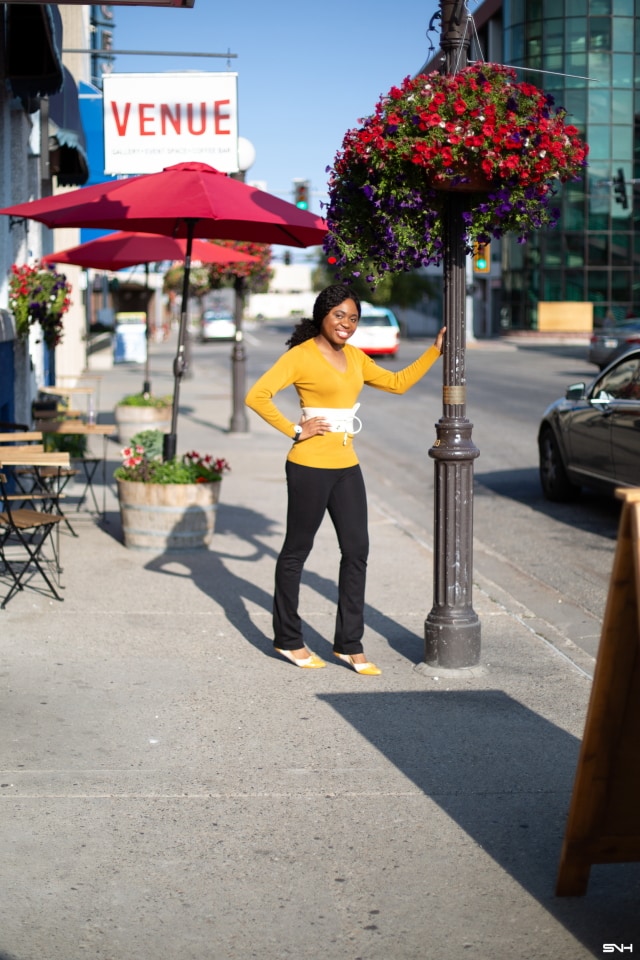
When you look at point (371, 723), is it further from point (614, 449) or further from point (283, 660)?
point (614, 449)

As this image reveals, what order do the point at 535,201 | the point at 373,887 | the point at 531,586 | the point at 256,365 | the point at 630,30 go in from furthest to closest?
1. the point at 630,30
2. the point at 256,365
3. the point at 531,586
4. the point at 535,201
5. the point at 373,887

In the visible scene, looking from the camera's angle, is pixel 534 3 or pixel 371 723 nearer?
pixel 371 723

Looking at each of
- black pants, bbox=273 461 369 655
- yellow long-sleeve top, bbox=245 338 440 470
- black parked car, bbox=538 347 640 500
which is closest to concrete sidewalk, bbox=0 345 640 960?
black pants, bbox=273 461 369 655

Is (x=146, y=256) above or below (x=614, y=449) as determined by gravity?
above

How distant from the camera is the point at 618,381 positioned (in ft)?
37.7

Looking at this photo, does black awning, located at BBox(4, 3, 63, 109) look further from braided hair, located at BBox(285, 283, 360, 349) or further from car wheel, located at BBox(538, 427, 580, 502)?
car wheel, located at BBox(538, 427, 580, 502)

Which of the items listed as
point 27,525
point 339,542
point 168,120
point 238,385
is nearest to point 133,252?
point 168,120

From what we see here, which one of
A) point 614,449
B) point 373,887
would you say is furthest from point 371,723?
point 614,449

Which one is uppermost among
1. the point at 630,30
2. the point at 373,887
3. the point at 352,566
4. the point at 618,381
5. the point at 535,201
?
the point at 630,30

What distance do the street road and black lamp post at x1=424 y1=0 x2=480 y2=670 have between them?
101 cm

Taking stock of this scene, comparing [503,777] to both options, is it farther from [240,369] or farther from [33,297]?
[240,369]

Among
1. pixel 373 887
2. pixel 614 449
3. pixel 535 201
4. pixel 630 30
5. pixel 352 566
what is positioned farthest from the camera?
pixel 630 30

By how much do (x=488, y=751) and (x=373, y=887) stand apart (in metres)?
1.37

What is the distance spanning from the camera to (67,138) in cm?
1308
